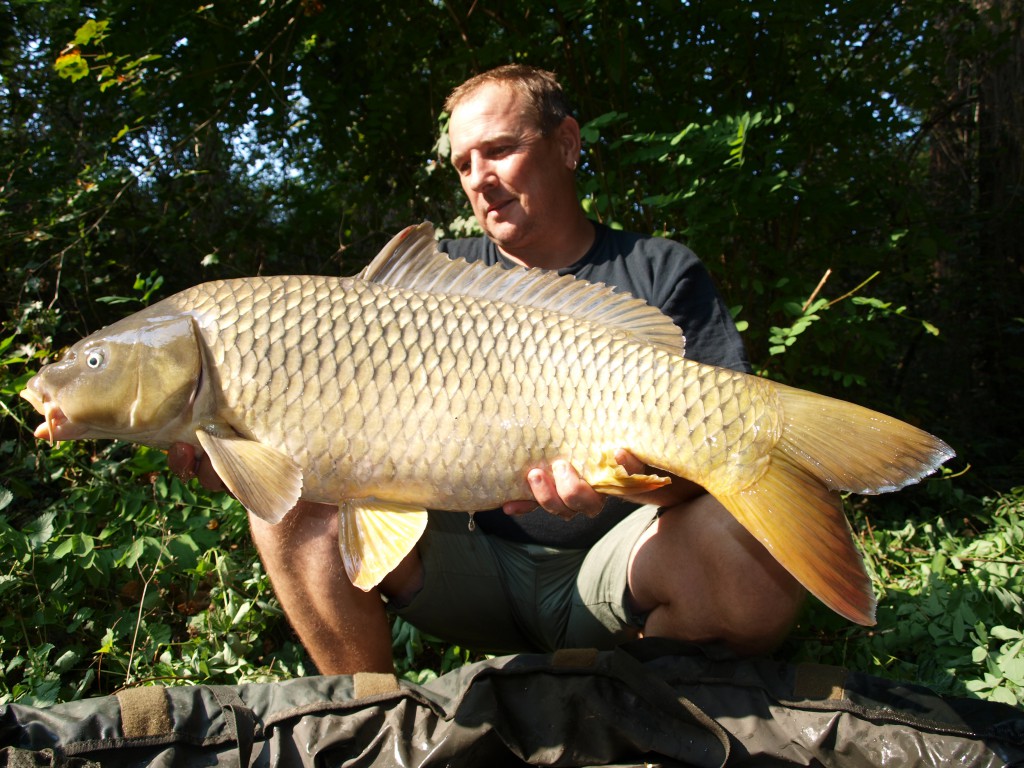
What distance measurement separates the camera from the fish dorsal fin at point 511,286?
131cm

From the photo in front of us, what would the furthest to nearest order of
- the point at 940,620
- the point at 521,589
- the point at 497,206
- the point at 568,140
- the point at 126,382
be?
the point at 568,140 → the point at 497,206 → the point at 940,620 → the point at 521,589 → the point at 126,382

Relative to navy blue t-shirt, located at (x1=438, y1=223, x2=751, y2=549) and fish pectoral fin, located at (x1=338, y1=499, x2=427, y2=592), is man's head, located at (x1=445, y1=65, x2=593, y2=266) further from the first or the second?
fish pectoral fin, located at (x1=338, y1=499, x2=427, y2=592)

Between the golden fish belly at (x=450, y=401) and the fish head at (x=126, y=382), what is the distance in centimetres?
5

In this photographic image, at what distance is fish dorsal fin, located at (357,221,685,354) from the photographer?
1.31 m

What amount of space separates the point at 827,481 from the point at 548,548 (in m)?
0.75

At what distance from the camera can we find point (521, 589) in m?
1.71

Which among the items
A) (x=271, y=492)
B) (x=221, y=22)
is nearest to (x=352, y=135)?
(x=221, y=22)

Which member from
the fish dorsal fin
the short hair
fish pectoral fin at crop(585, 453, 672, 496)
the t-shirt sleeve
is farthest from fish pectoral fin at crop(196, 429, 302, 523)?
the short hair

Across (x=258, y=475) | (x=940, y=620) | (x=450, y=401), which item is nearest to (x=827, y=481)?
(x=450, y=401)

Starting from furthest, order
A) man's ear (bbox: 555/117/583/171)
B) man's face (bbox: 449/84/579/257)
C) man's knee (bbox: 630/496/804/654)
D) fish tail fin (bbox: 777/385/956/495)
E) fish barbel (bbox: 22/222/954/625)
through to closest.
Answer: man's ear (bbox: 555/117/583/171) < man's face (bbox: 449/84/579/257) < man's knee (bbox: 630/496/804/654) < fish barbel (bbox: 22/222/954/625) < fish tail fin (bbox: 777/385/956/495)

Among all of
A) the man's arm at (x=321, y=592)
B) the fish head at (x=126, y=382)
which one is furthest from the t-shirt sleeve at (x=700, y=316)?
the fish head at (x=126, y=382)

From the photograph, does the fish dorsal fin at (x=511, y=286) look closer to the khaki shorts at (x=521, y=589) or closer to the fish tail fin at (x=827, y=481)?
the fish tail fin at (x=827, y=481)

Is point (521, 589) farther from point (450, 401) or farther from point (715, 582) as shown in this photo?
point (450, 401)

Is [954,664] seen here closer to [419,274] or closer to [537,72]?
[419,274]
